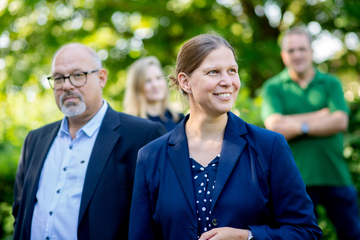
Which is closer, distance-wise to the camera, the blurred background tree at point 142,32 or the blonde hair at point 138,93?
the blonde hair at point 138,93

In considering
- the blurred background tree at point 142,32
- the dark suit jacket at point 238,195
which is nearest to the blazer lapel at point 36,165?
the dark suit jacket at point 238,195

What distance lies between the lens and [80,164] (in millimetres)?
2895

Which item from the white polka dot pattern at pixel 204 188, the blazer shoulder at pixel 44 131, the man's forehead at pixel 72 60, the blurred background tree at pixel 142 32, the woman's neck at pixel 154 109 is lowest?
the white polka dot pattern at pixel 204 188

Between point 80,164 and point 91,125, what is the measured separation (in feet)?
1.24

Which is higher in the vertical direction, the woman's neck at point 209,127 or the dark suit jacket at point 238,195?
the woman's neck at point 209,127

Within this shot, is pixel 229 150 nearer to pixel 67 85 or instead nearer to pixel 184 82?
pixel 184 82

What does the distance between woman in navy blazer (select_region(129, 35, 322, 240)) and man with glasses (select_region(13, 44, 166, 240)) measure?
485 mm

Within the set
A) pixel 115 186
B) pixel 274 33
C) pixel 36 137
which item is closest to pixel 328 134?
pixel 115 186

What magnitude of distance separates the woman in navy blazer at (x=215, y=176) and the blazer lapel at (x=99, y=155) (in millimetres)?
530

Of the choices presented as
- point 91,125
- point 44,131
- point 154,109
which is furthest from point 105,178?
point 154,109

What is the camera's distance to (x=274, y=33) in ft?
31.1

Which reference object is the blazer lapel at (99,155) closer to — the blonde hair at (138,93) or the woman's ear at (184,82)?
the woman's ear at (184,82)

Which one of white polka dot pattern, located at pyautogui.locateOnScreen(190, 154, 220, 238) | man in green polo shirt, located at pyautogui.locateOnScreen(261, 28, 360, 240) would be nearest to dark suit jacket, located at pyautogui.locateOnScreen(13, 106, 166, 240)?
white polka dot pattern, located at pyautogui.locateOnScreen(190, 154, 220, 238)

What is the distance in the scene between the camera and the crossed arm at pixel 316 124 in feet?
12.2
